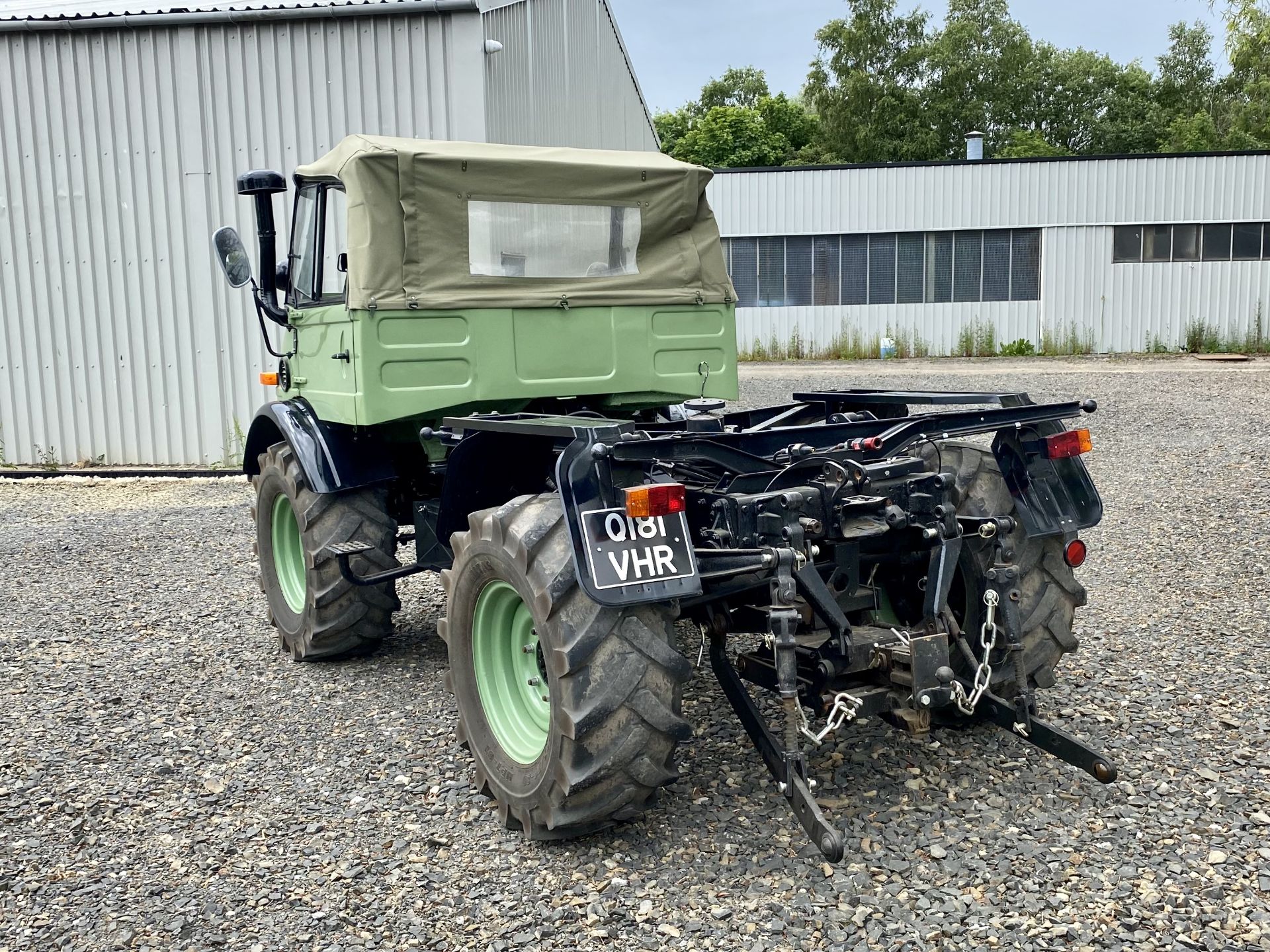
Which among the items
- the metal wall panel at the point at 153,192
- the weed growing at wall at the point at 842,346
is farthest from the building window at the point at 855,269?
the metal wall panel at the point at 153,192

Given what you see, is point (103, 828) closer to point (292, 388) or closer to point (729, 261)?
point (292, 388)

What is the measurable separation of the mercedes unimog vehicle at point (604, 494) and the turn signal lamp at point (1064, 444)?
0.06 feet

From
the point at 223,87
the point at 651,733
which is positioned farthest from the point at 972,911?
the point at 223,87

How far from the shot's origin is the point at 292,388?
→ 597 cm

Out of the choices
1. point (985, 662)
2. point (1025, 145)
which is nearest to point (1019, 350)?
point (985, 662)

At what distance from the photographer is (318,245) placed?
5555mm

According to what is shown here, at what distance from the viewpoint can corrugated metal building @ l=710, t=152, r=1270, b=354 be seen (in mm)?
25000

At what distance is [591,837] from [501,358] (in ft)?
7.33

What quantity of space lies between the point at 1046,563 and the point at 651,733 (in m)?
1.80

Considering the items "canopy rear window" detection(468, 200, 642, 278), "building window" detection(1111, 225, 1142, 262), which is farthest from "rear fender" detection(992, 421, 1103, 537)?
"building window" detection(1111, 225, 1142, 262)

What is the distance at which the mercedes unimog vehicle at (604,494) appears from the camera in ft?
11.6

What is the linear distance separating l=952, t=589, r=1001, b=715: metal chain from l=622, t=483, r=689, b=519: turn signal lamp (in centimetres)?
114

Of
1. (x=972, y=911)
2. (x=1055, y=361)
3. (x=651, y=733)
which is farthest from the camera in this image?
(x=1055, y=361)

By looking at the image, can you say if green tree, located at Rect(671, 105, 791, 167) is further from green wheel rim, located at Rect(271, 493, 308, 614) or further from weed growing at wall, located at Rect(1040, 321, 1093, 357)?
green wheel rim, located at Rect(271, 493, 308, 614)
